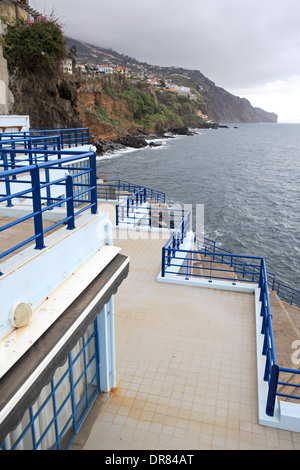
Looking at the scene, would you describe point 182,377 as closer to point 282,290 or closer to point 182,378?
point 182,378

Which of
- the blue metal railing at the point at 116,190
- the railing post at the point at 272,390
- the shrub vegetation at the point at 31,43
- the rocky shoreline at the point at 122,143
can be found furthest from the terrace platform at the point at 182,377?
the rocky shoreline at the point at 122,143

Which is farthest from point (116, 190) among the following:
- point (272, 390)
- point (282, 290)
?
point (272, 390)

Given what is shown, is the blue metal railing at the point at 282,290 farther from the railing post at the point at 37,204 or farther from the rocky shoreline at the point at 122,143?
the rocky shoreline at the point at 122,143

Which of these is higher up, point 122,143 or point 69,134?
point 69,134

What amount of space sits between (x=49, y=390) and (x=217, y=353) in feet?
14.7

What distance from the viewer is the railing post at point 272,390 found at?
5836 millimetres

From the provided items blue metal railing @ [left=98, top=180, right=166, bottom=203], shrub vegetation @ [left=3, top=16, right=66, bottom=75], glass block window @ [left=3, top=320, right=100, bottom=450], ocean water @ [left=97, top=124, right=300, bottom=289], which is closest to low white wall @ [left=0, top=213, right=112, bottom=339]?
glass block window @ [left=3, top=320, right=100, bottom=450]

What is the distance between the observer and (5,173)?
3041 mm

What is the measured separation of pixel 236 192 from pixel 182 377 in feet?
131

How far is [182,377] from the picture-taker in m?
7.20

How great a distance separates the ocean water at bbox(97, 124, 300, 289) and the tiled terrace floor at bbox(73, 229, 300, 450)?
14174 millimetres

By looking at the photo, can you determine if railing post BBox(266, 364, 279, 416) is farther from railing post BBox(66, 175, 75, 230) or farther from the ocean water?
the ocean water

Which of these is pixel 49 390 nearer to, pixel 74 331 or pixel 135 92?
pixel 74 331

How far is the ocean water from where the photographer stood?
27406 millimetres
